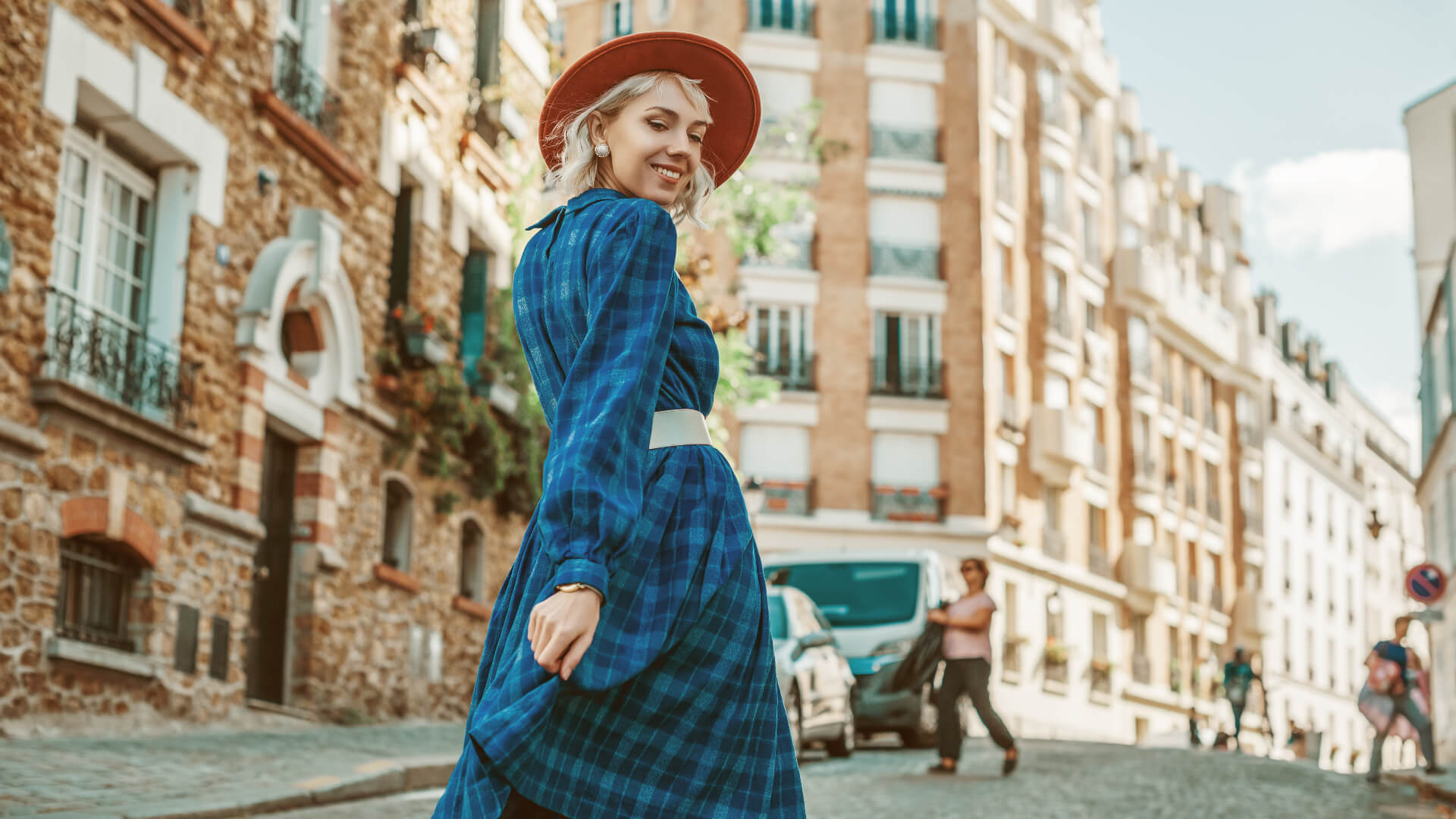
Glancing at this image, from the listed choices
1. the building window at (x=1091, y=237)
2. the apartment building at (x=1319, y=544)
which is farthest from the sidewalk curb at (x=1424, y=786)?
the apartment building at (x=1319, y=544)

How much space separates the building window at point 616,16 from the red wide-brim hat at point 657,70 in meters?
43.9

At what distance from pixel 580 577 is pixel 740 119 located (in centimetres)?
124

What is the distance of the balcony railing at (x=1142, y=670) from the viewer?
51312 mm

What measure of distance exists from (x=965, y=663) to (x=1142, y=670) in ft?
129

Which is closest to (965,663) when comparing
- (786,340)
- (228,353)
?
(228,353)

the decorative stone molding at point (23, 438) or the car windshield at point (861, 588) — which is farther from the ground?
the decorative stone molding at point (23, 438)

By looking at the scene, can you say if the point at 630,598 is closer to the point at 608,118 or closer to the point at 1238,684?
the point at 608,118

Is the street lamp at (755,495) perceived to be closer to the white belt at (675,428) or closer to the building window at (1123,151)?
the white belt at (675,428)

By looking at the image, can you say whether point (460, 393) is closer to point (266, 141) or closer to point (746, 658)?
point (266, 141)

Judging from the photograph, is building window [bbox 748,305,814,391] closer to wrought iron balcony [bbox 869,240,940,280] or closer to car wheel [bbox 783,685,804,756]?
wrought iron balcony [bbox 869,240,940,280]

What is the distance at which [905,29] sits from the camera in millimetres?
46281

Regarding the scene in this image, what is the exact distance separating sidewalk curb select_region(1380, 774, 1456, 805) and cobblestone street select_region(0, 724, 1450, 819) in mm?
243

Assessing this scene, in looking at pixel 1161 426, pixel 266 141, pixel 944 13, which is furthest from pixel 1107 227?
pixel 266 141

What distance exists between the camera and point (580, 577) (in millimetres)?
2980
